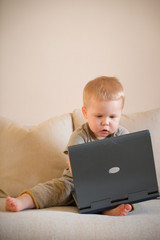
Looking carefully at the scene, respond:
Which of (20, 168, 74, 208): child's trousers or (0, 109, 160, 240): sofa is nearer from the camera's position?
(0, 109, 160, 240): sofa

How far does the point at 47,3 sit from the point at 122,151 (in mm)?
1549

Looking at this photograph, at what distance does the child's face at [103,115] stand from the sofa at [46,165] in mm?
263

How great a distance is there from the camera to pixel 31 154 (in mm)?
1719

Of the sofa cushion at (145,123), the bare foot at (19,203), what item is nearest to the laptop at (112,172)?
the bare foot at (19,203)

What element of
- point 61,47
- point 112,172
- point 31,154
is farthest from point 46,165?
point 61,47

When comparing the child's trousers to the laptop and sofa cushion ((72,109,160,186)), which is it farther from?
sofa cushion ((72,109,160,186))

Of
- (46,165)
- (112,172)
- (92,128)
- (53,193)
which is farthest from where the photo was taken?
(46,165)

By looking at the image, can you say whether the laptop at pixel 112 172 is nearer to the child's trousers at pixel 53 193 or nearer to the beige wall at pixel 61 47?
the child's trousers at pixel 53 193

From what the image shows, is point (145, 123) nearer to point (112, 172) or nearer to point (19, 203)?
point (112, 172)

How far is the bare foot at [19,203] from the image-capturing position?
1216 millimetres

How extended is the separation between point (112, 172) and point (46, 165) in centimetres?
59

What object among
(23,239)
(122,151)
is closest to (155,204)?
(122,151)

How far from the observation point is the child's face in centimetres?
145

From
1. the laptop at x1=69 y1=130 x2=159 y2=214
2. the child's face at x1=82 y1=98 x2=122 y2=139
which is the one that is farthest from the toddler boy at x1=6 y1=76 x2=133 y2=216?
the laptop at x1=69 y1=130 x2=159 y2=214
